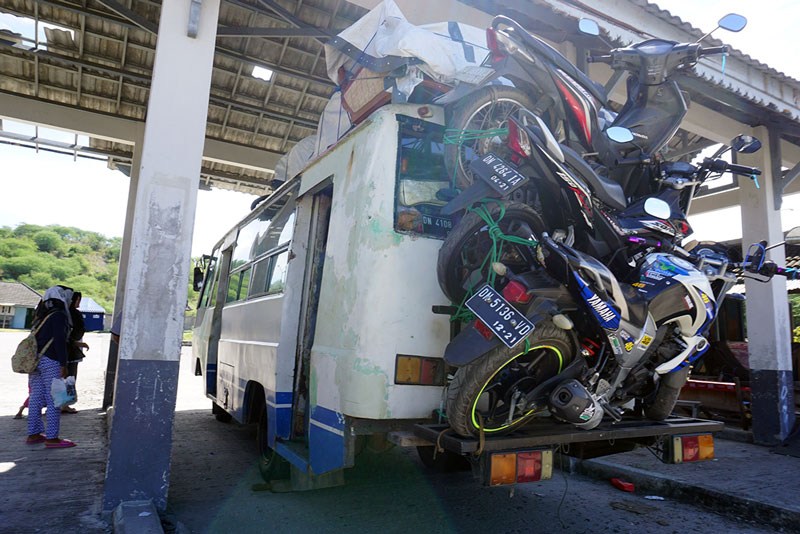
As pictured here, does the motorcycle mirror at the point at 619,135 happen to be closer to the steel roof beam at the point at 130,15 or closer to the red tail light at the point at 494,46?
the red tail light at the point at 494,46

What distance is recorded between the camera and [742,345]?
30.6 ft

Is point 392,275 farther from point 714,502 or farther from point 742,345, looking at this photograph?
point 742,345

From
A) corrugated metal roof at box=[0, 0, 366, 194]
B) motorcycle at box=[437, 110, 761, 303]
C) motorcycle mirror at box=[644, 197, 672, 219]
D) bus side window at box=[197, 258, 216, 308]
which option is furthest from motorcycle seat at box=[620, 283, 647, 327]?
bus side window at box=[197, 258, 216, 308]

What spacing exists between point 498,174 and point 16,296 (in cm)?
6812

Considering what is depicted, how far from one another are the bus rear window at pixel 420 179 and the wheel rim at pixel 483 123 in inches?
7.1

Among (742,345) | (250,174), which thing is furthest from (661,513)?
(250,174)

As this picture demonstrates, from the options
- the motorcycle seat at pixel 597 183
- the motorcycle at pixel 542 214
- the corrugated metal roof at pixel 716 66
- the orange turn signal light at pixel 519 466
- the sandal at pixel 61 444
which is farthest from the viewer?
the corrugated metal roof at pixel 716 66

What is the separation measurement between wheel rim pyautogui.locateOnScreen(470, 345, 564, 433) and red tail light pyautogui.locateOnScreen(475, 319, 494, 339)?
0.22 metres

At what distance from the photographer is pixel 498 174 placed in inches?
112

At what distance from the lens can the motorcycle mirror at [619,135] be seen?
3.35m

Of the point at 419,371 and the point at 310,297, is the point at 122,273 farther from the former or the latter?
the point at 419,371

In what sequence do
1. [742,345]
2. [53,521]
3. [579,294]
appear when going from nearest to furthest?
[579,294] < [53,521] < [742,345]

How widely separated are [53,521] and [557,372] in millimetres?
3242

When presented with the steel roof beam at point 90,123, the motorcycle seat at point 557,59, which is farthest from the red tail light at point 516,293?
the steel roof beam at point 90,123
